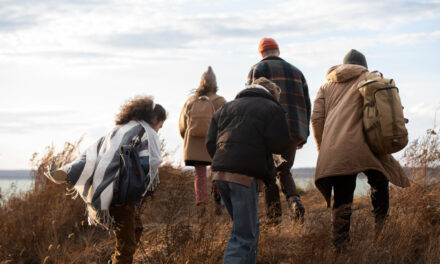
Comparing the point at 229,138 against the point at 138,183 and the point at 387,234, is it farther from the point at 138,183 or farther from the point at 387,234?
the point at 387,234

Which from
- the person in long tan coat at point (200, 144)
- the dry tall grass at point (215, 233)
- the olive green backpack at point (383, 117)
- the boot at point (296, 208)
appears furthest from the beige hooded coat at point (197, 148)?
the olive green backpack at point (383, 117)

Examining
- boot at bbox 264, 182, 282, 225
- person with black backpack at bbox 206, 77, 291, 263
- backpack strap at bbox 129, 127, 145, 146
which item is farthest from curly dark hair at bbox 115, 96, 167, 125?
boot at bbox 264, 182, 282, 225

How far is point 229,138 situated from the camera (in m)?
4.03

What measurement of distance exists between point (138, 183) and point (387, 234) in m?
2.49

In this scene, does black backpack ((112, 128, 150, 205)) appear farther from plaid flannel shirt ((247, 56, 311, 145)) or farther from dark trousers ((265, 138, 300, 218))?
plaid flannel shirt ((247, 56, 311, 145))

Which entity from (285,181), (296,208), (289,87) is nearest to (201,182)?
(285,181)

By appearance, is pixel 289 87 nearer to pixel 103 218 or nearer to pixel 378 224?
pixel 378 224

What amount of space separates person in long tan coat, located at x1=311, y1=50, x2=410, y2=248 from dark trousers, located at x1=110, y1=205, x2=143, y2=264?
1.71 meters

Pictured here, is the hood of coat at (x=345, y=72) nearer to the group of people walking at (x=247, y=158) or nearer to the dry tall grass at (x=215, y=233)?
the group of people walking at (x=247, y=158)

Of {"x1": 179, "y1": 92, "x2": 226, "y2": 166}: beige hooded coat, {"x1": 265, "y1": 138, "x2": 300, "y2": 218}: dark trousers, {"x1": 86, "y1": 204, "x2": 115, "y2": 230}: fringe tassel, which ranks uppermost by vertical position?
{"x1": 179, "y1": 92, "x2": 226, "y2": 166}: beige hooded coat

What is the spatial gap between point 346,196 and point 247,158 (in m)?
1.25

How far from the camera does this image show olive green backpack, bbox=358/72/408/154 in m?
4.46

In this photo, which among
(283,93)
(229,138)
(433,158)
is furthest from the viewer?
(433,158)

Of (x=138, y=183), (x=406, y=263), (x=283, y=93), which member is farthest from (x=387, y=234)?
(x=138, y=183)
